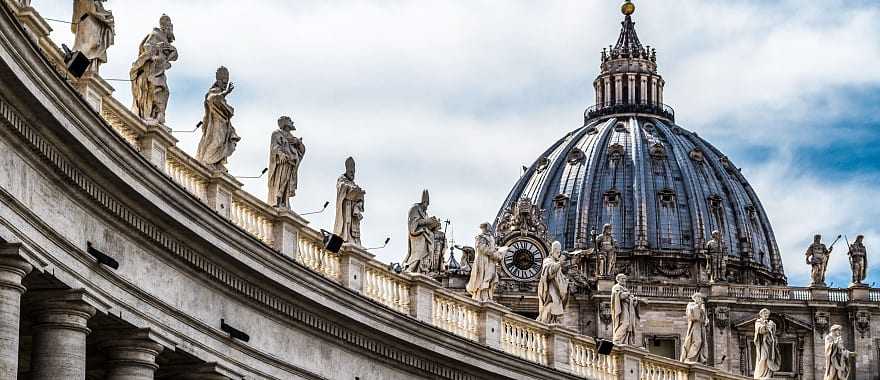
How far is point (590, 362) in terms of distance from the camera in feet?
197

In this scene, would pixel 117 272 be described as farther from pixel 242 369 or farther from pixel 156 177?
pixel 242 369

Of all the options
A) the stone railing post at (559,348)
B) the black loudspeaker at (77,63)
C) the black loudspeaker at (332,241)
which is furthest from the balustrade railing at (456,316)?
the black loudspeaker at (77,63)

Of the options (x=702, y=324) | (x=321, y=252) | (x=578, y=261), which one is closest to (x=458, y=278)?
(x=578, y=261)

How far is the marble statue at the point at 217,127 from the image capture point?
154 ft

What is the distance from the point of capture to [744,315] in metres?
169

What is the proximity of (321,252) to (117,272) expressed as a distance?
9.40 metres

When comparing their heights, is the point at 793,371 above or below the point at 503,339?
above

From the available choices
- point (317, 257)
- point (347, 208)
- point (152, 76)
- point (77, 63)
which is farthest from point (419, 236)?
point (77, 63)

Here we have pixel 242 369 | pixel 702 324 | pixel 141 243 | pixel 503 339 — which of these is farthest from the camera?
pixel 702 324

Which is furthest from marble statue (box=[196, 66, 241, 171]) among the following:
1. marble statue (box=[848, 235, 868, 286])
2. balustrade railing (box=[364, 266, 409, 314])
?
marble statue (box=[848, 235, 868, 286])

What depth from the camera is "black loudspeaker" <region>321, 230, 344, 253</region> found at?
165 ft

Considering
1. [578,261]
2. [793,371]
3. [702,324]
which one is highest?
[578,261]

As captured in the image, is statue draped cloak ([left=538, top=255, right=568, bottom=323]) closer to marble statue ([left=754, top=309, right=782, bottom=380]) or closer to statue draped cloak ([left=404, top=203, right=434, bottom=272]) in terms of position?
statue draped cloak ([left=404, top=203, right=434, bottom=272])

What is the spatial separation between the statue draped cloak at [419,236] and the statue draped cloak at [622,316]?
8321 mm
